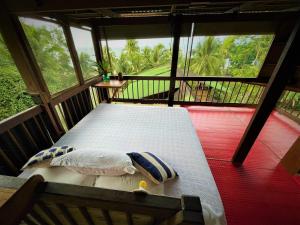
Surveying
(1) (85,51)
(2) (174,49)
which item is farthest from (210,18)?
(1) (85,51)

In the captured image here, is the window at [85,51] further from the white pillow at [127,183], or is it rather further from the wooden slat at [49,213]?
the wooden slat at [49,213]

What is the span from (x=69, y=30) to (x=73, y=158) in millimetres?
2171

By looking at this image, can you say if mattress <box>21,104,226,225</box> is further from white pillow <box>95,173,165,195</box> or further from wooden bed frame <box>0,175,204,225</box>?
wooden bed frame <box>0,175,204,225</box>

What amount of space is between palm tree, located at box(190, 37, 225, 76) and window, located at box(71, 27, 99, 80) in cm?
238

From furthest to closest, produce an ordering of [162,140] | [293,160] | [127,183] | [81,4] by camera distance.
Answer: [293,160], [162,140], [81,4], [127,183]

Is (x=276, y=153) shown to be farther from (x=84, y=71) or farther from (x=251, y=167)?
(x=84, y=71)

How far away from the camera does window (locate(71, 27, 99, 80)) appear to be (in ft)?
8.21

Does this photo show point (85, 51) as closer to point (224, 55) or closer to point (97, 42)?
point (97, 42)

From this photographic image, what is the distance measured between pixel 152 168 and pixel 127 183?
209 mm

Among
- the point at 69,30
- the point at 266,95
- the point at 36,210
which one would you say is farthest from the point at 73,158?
the point at 69,30

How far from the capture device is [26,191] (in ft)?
1.65

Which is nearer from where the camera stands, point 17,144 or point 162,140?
point 17,144

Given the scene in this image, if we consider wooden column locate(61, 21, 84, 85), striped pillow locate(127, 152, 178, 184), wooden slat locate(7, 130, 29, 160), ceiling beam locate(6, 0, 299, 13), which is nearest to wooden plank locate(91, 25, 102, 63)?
wooden column locate(61, 21, 84, 85)

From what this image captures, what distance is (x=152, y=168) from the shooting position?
974 millimetres
